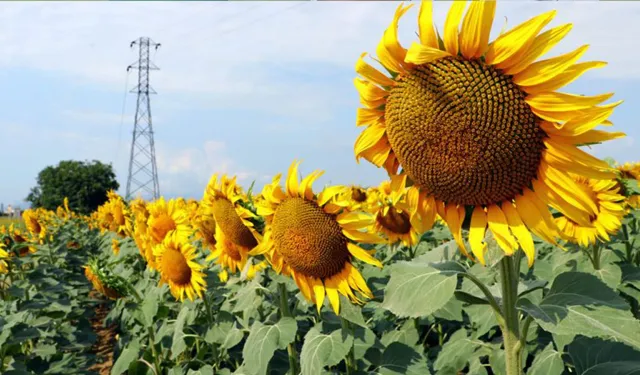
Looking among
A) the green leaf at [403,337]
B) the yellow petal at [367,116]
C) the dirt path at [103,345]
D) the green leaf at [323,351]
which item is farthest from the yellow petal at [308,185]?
the dirt path at [103,345]

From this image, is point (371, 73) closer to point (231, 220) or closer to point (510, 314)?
point (510, 314)

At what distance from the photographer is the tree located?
171 feet

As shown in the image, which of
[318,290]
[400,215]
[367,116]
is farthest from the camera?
[400,215]

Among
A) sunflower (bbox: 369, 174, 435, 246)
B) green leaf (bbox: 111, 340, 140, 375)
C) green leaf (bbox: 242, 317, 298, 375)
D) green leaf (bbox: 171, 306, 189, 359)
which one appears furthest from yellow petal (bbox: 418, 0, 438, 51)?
green leaf (bbox: 111, 340, 140, 375)

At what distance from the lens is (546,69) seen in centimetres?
157

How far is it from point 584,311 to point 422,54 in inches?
34.5

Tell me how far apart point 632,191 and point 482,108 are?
3.49 meters

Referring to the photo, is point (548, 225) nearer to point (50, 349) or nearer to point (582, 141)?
point (582, 141)

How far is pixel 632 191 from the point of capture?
449cm

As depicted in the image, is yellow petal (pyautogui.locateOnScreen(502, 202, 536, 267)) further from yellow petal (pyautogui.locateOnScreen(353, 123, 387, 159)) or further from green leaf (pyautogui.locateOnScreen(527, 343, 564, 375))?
green leaf (pyautogui.locateOnScreen(527, 343, 564, 375))

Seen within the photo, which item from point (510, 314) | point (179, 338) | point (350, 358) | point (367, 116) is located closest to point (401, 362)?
point (350, 358)

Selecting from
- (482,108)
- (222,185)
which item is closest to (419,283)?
(482,108)

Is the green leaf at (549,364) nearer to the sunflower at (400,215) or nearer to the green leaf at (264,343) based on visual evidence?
the sunflower at (400,215)

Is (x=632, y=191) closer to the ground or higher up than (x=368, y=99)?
closer to the ground
